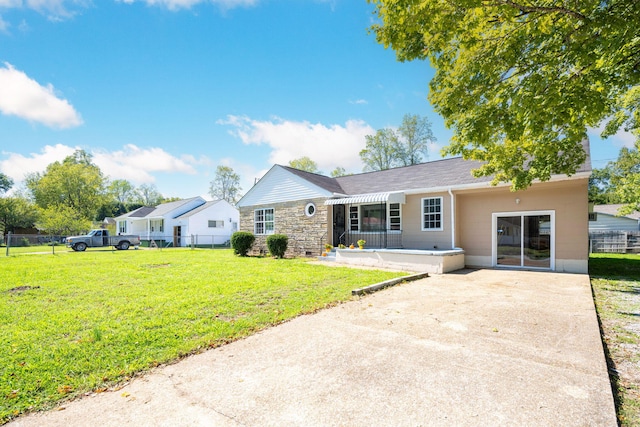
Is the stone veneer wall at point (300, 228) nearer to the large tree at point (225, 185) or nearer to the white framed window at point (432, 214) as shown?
the white framed window at point (432, 214)

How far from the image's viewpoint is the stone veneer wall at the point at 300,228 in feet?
52.5

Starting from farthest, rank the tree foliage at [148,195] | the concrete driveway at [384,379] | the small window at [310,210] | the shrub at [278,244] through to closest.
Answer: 1. the tree foliage at [148,195]
2. the small window at [310,210]
3. the shrub at [278,244]
4. the concrete driveway at [384,379]

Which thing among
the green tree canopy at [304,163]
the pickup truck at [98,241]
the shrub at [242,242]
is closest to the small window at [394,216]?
the shrub at [242,242]

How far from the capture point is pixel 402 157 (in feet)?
135

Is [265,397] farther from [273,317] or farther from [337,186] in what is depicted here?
[337,186]

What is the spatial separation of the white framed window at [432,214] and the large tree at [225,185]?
52.2 meters

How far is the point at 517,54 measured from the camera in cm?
520

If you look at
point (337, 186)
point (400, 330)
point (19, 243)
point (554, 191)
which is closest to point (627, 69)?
point (400, 330)

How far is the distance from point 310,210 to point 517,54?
490 inches

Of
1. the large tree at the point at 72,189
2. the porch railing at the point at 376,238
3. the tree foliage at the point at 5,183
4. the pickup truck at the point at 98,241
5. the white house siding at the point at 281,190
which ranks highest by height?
the tree foliage at the point at 5,183

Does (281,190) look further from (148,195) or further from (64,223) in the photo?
(148,195)

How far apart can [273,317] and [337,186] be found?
13.7 m

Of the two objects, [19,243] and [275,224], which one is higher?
[275,224]

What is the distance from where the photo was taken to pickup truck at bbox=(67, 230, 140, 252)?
23719 millimetres
